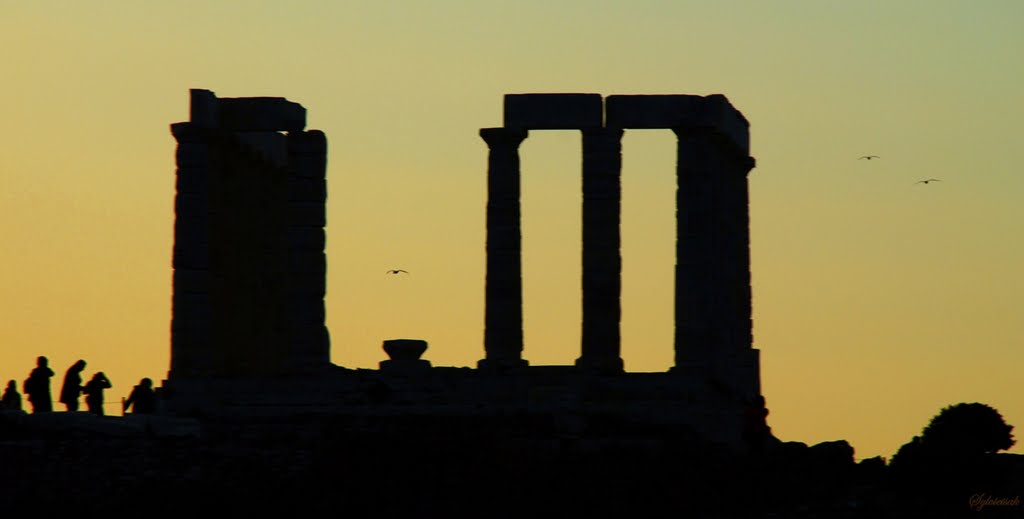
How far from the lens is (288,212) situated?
116m

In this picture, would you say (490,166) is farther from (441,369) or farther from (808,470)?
(808,470)

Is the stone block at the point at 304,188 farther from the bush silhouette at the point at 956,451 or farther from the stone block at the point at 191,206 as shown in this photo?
the bush silhouette at the point at 956,451

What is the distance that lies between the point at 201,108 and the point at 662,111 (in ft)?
46.8

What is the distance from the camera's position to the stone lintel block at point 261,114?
11450 centimetres

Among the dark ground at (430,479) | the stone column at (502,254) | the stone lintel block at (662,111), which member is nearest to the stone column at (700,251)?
the stone lintel block at (662,111)

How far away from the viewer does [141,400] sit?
350 feet

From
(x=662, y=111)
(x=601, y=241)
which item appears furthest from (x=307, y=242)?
(x=662, y=111)

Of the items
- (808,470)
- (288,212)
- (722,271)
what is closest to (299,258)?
(288,212)

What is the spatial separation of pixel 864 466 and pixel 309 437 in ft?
54.5

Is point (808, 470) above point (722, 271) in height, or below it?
below

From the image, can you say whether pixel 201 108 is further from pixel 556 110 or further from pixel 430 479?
pixel 430 479

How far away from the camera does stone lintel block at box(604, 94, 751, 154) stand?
113 meters

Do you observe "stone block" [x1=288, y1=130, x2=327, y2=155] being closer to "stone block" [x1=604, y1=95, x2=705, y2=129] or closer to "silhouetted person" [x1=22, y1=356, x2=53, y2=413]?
"stone block" [x1=604, y1=95, x2=705, y2=129]

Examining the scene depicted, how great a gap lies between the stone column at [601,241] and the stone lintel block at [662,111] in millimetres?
733
